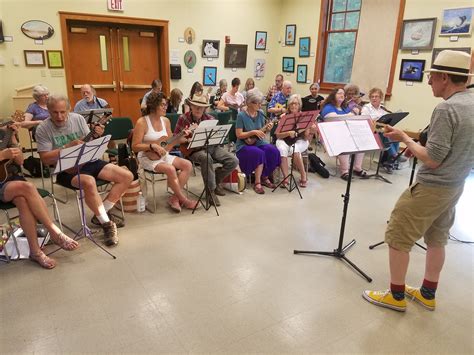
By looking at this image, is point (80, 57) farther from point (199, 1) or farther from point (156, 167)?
point (156, 167)

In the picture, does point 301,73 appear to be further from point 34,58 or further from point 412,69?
point 34,58

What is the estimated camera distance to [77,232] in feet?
10.4

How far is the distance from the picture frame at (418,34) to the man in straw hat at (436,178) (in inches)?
179

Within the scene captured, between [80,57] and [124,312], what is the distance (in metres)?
5.73

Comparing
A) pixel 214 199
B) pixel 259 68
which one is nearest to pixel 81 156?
pixel 214 199

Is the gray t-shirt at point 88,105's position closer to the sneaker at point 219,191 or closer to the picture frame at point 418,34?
the sneaker at point 219,191

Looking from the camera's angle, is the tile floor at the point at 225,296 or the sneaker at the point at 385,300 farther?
the sneaker at the point at 385,300

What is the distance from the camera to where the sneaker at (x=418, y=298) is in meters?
2.26

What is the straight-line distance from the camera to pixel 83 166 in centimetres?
311

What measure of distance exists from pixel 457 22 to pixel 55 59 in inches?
255

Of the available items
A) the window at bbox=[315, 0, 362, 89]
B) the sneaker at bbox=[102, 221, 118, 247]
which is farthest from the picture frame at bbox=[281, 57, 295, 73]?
the sneaker at bbox=[102, 221, 118, 247]

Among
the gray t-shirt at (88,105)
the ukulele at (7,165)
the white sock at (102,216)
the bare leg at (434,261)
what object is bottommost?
the white sock at (102,216)

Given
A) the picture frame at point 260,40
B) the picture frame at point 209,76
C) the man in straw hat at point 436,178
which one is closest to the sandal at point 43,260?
the man in straw hat at point 436,178

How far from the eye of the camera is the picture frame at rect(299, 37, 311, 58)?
308 inches
